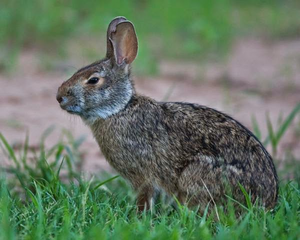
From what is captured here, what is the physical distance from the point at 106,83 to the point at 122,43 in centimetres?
32

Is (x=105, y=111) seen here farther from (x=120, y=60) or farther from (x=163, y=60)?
(x=163, y=60)

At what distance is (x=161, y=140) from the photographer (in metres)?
4.48

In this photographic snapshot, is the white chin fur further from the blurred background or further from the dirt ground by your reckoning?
the blurred background

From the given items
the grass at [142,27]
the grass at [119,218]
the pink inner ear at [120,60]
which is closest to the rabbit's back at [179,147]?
the grass at [119,218]

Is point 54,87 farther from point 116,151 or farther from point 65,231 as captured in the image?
point 65,231

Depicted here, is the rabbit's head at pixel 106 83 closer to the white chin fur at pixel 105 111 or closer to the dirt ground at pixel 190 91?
the white chin fur at pixel 105 111

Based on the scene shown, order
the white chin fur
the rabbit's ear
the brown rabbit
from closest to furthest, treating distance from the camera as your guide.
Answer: the brown rabbit < the white chin fur < the rabbit's ear

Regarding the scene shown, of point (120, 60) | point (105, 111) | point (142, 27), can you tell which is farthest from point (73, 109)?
→ point (142, 27)

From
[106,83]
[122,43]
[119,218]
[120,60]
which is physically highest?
[122,43]

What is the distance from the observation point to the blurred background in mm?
7047

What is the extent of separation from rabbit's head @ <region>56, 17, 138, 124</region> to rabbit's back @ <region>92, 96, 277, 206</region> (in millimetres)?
81

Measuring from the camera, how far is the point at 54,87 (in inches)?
317

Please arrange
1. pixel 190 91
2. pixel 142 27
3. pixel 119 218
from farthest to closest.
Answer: pixel 142 27
pixel 190 91
pixel 119 218

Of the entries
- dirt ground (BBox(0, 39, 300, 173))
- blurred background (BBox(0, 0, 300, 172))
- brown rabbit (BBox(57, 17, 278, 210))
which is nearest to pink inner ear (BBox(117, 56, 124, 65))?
brown rabbit (BBox(57, 17, 278, 210))
